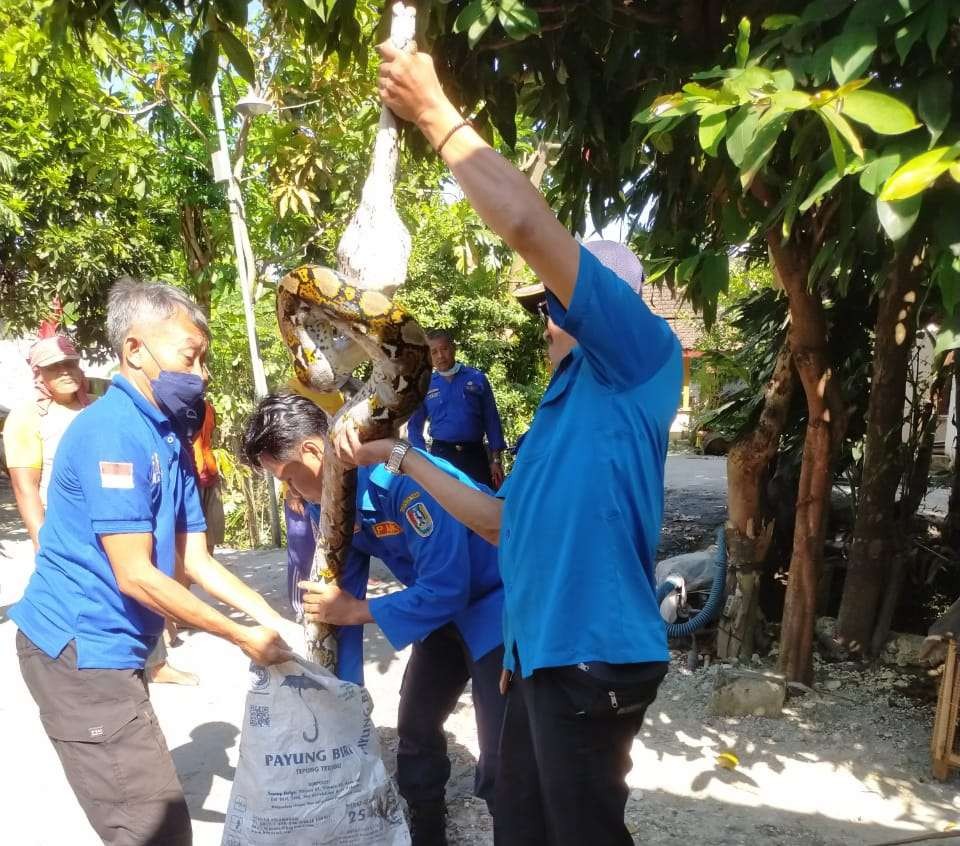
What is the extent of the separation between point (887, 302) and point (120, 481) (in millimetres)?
3825

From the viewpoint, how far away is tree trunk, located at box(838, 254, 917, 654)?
4238 mm

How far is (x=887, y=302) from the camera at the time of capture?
4203 mm

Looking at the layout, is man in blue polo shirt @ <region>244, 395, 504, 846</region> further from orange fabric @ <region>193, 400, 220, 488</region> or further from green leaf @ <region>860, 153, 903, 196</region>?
orange fabric @ <region>193, 400, 220, 488</region>

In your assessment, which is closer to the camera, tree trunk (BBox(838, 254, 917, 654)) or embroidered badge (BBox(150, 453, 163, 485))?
embroidered badge (BBox(150, 453, 163, 485))

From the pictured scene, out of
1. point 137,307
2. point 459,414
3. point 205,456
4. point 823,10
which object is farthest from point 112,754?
point 459,414

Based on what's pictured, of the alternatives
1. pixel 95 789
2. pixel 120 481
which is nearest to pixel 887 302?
pixel 120 481

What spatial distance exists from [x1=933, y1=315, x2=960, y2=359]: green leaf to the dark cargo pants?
2036 millimetres

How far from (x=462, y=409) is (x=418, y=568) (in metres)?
4.18

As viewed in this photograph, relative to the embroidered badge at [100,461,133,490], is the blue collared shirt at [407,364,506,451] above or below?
above

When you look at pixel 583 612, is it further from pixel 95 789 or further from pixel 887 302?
pixel 887 302

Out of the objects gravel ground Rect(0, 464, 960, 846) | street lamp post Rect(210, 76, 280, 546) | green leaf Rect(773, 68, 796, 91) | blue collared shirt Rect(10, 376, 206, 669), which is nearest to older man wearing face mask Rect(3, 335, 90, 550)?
gravel ground Rect(0, 464, 960, 846)

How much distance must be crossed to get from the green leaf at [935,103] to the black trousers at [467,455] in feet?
16.7

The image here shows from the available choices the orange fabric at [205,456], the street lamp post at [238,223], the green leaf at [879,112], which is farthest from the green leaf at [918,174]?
the street lamp post at [238,223]

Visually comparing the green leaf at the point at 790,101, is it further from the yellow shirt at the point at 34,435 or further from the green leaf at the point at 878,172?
the yellow shirt at the point at 34,435
